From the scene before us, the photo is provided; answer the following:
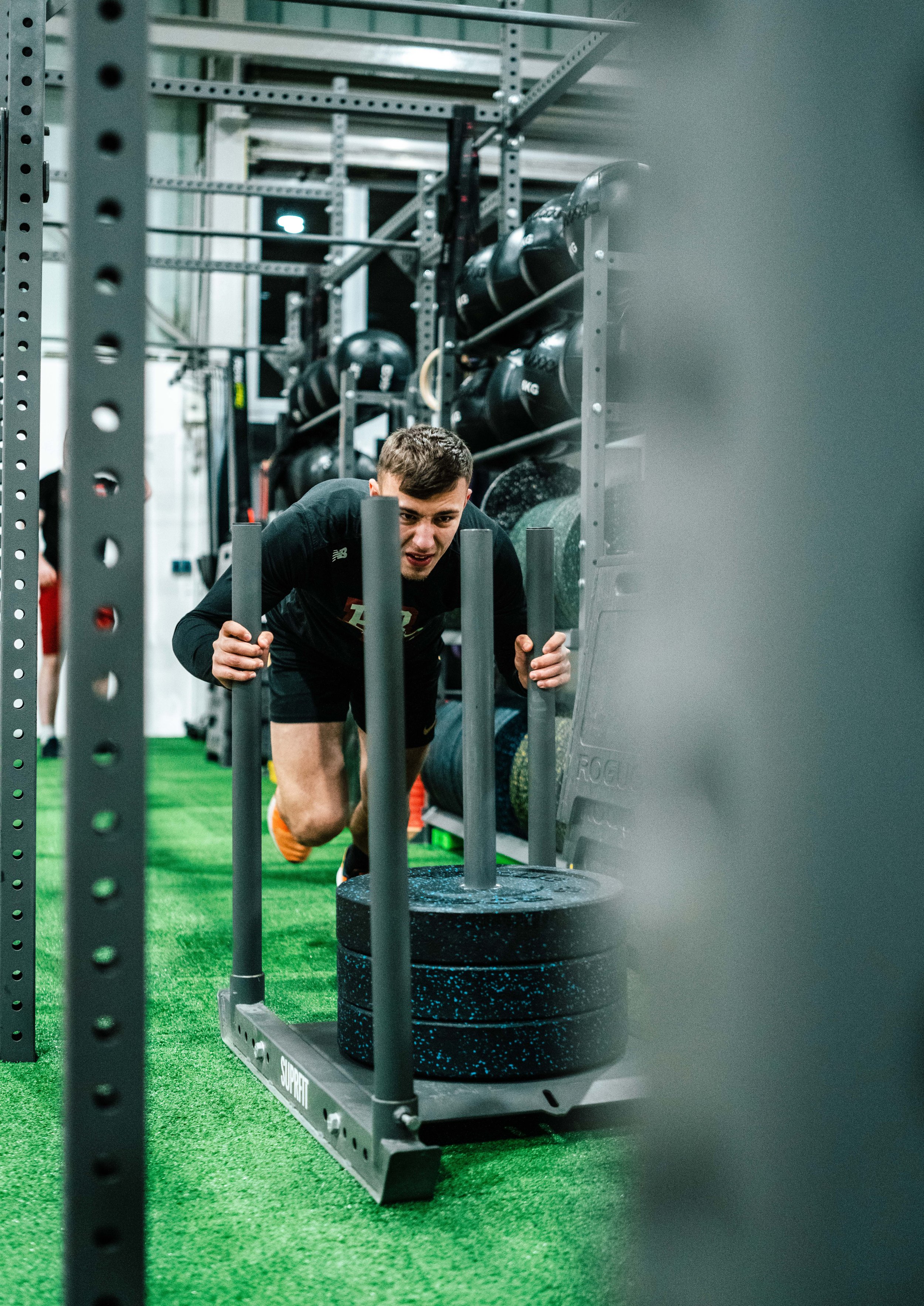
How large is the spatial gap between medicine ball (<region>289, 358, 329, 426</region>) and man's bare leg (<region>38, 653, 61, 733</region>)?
195cm

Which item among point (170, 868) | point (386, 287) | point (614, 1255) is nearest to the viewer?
point (614, 1255)

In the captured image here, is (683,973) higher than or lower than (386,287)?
lower

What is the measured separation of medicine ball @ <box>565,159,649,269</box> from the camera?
8.86ft

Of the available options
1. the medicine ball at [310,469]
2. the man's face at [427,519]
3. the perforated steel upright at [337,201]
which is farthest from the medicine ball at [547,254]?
the medicine ball at [310,469]

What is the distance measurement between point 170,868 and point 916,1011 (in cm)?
346

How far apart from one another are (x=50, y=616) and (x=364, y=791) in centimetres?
467

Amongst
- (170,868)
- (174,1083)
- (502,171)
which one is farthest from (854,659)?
(502,171)

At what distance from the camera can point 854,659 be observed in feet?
1.43

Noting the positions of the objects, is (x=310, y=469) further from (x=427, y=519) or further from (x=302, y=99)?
(x=427, y=519)

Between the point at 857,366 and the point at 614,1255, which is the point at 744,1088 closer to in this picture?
the point at 857,366

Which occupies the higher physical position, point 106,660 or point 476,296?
point 476,296

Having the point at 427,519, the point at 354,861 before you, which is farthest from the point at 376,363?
the point at 427,519

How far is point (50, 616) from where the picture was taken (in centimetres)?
713

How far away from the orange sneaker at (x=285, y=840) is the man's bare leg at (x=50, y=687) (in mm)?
3875
